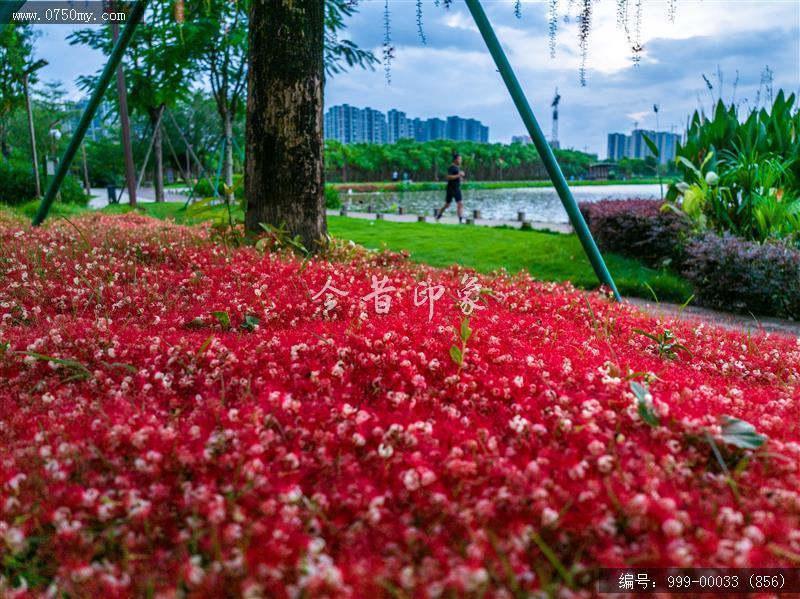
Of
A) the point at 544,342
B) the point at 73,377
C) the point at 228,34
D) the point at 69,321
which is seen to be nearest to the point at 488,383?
the point at 544,342

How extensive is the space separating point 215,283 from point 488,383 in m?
2.45

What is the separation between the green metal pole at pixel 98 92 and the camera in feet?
18.8

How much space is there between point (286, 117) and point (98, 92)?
2.21 m

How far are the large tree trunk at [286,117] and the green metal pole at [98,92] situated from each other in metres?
1.37

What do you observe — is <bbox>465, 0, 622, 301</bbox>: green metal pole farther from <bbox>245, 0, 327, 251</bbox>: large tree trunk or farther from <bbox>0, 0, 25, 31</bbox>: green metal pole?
<bbox>0, 0, 25, 31</bbox>: green metal pole

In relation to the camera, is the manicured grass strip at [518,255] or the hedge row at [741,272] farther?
the manicured grass strip at [518,255]

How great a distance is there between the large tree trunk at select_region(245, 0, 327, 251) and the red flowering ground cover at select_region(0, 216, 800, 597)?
2.35m

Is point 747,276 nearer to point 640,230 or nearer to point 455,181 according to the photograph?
point 640,230

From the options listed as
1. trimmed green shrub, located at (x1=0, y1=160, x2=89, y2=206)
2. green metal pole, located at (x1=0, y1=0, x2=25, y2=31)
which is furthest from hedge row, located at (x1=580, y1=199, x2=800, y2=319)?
trimmed green shrub, located at (x1=0, y1=160, x2=89, y2=206)

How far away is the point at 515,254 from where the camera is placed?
385 inches

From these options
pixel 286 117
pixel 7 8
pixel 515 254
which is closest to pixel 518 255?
pixel 515 254

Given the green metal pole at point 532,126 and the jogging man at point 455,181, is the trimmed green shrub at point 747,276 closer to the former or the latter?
the green metal pole at point 532,126

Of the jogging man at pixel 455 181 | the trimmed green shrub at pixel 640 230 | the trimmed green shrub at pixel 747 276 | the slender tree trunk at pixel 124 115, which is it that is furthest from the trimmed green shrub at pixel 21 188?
the trimmed green shrub at pixel 747 276

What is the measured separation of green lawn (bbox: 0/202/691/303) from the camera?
7.83 m
